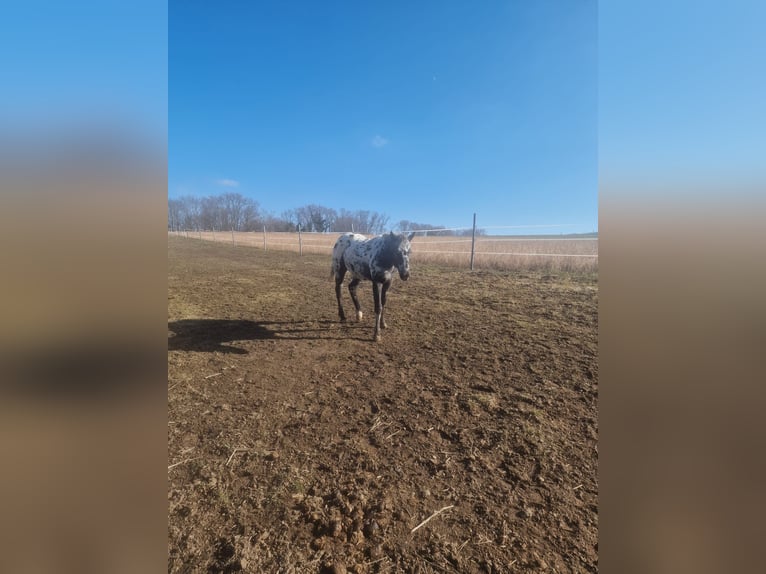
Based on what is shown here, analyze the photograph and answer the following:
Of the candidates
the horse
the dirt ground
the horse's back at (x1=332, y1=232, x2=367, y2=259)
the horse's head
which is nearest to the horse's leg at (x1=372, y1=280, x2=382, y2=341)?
the horse

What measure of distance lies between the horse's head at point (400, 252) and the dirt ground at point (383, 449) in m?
1.01

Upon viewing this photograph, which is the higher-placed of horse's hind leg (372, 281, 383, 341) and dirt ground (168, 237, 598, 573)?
horse's hind leg (372, 281, 383, 341)

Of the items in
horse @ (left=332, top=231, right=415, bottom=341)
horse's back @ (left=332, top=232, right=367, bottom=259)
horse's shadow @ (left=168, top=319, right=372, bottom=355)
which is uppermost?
horse's back @ (left=332, top=232, right=367, bottom=259)

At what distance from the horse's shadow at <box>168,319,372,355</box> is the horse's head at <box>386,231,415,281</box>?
1.20m

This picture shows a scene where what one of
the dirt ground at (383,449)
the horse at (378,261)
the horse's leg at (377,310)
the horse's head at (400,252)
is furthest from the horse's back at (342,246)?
the dirt ground at (383,449)

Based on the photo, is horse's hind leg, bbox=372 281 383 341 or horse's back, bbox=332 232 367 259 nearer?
horse's hind leg, bbox=372 281 383 341

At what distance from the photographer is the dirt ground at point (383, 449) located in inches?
58.1

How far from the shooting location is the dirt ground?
1477 mm

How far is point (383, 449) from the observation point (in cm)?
221

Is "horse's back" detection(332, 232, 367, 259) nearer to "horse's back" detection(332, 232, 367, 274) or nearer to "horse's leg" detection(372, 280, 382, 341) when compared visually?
"horse's back" detection(332, 232, 367, 274)
